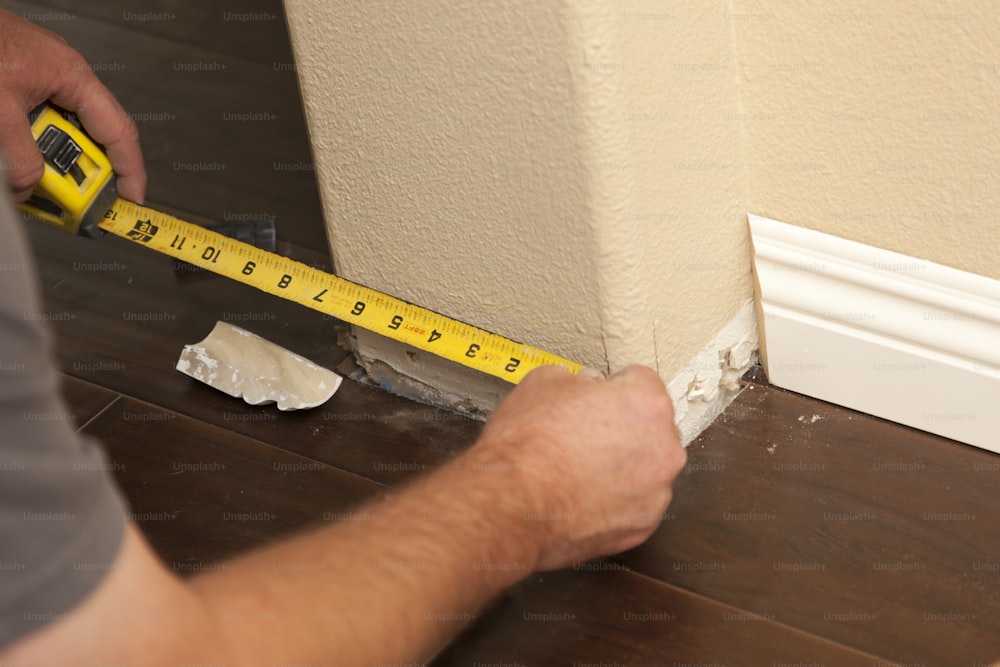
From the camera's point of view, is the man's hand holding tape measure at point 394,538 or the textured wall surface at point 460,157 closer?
the man's hand holding tape measure at point 394,538

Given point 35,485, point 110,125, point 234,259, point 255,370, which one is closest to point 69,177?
point 110,125

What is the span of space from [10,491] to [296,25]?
732 millimetres

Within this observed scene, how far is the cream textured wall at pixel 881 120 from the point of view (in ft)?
3.58

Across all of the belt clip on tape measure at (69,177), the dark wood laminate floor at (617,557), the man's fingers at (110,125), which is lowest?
the dark wood laminate floor at (617,557)

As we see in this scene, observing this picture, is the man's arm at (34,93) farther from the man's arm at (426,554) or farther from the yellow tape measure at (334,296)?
the man's arm at (426,554)

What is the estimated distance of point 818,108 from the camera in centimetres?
121

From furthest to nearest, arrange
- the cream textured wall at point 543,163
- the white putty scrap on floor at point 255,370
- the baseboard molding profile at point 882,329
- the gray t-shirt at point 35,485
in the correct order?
the white putty scrap on floor at point 255,370
the baseboard molding profile at point 882,329
the cream textured wall at point 543,163
the gray t-shirt at point 35,485

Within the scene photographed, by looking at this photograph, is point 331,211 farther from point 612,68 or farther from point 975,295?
Result: point 975,295

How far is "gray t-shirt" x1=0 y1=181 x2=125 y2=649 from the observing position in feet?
1.96

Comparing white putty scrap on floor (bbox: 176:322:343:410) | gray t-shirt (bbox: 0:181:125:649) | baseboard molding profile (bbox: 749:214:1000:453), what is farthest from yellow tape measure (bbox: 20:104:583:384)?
gray t-shirt (bbox: 0:181:125:649)

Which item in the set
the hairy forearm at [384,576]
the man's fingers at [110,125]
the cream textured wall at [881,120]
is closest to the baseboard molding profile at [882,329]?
the cream textured wall at [881,120]

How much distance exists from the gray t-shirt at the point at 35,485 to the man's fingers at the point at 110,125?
2.71ft

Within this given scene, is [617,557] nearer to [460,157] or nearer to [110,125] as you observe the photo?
[460,157]

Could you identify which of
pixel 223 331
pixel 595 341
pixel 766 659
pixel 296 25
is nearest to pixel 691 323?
pixel 595 341
